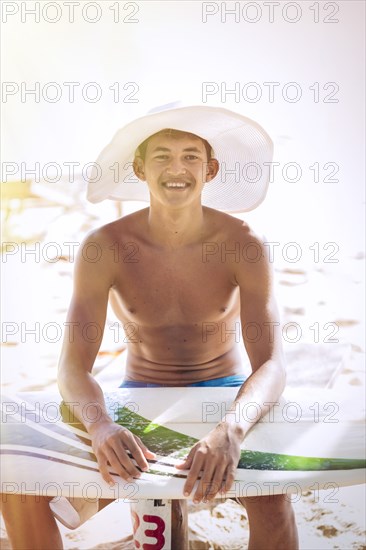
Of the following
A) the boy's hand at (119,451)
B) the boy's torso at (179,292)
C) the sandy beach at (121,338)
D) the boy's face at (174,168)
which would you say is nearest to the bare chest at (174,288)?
the boy's torso at (179,292)

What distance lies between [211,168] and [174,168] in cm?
14

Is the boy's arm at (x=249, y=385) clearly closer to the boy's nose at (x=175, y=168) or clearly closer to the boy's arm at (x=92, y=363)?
the boy's arm at (x=92, y=363)

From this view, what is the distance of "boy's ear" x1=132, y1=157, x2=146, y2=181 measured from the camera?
1.49 metres

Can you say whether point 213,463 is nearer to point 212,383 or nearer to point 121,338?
point 212,383

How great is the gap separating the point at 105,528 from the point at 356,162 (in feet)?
5.45

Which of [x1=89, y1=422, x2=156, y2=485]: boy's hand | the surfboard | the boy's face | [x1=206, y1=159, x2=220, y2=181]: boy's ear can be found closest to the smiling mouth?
the boy's face

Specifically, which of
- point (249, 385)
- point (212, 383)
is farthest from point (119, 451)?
point (212, 383)

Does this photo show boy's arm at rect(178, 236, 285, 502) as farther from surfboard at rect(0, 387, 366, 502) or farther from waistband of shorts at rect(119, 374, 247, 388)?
waistband of shorts at rect(119, 374, 247, 388)

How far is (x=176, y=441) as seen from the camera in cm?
120

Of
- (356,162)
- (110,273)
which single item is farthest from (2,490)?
(356,162)

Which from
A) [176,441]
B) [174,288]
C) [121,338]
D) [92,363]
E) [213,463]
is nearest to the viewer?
[213,463]

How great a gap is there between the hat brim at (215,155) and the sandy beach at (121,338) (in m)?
0.47

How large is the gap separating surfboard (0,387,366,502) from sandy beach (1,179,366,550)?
0.18 m

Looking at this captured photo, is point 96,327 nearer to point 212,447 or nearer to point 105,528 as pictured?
point 212,447
